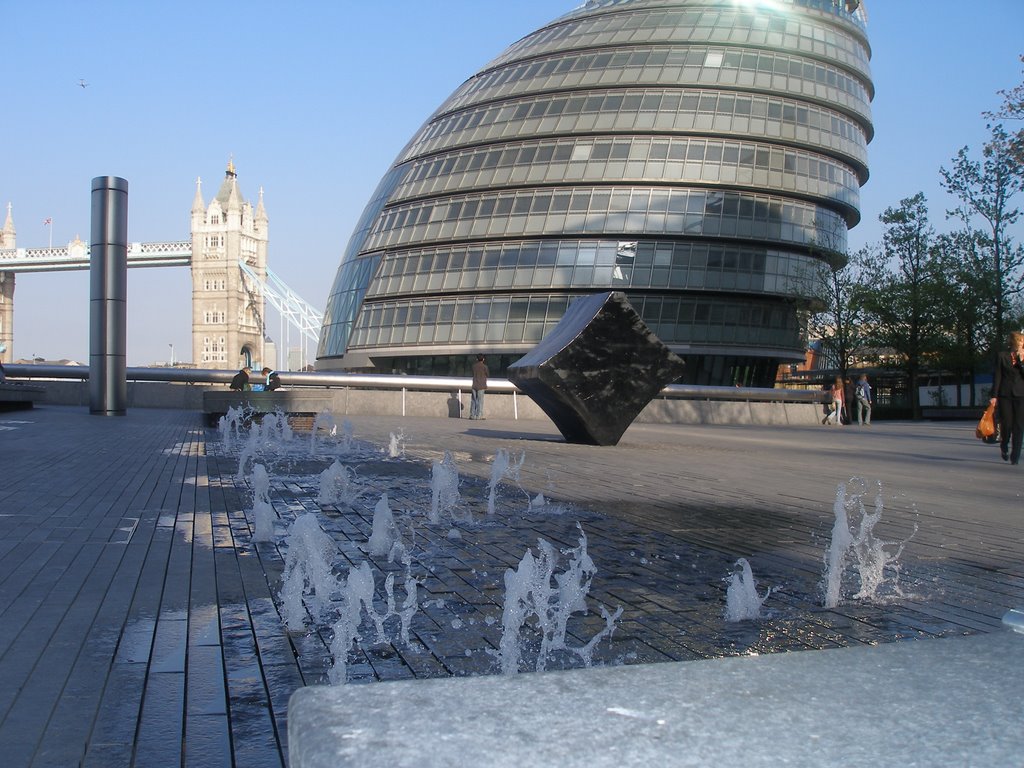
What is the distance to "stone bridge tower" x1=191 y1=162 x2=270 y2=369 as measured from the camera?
166375 mm

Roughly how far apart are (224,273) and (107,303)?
150440 mm

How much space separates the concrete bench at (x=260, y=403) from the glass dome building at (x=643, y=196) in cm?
2450

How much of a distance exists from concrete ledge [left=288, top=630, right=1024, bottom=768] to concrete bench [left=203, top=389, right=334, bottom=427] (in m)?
17.9

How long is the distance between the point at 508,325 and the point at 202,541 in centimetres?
3958

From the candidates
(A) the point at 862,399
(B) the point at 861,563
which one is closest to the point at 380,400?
(A) the point at 862,399

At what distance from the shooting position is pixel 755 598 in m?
4.61

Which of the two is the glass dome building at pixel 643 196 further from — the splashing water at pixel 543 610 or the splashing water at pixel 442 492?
the splashing water at pixel 543 610

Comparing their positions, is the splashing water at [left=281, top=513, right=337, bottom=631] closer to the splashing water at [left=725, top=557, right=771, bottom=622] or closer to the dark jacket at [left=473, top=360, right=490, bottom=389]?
the splashing water at [left=725, top=557, right=771, bottom=622]

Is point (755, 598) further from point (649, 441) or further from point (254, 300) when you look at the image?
point (254, 300)

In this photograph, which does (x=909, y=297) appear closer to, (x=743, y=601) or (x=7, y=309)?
(x=743, y=601)

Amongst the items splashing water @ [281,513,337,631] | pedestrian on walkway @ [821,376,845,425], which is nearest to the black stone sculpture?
splashing water @ [281,513,337,631]

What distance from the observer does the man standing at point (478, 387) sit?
25062 millimetres

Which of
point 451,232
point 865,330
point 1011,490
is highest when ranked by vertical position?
point 451,232

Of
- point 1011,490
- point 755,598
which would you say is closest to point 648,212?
point 1011,490
